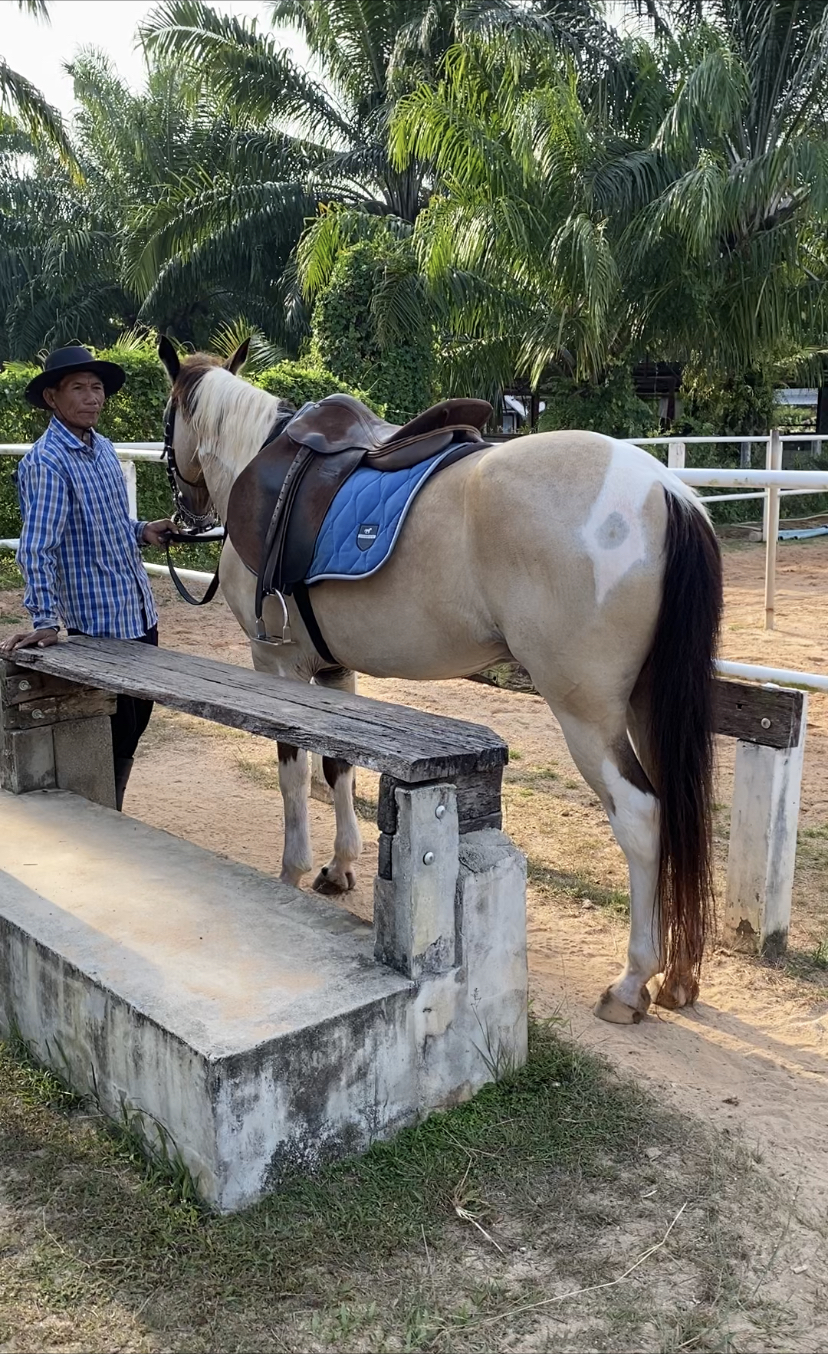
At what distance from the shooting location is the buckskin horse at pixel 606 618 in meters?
2.75

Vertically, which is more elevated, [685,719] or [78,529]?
[78,529]

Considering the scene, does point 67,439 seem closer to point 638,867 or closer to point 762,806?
point 638,867

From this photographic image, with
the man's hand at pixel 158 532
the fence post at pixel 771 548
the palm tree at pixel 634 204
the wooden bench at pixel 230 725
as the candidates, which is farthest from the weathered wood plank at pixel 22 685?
the palm tree at pixel 634 204

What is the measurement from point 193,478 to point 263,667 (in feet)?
2.89

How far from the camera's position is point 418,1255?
1938 millimetres

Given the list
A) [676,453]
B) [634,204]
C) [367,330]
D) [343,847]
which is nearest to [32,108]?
[367,330]

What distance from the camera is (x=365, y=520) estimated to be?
3.23 meters

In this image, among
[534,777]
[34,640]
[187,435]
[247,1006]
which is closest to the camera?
[247,1006]

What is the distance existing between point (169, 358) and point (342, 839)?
1929 mm

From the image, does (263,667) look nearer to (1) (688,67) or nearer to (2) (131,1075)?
(2) (131,1075)

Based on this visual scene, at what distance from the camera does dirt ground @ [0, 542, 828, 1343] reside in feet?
8.19

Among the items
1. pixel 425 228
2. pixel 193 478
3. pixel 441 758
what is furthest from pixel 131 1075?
pixel 425 228

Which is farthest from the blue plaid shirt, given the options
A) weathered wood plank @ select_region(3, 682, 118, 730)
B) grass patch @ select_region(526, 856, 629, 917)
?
grass patch @ select_region(526, 856, 629, 917)

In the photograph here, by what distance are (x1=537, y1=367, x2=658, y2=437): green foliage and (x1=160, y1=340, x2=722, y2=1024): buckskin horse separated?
1194 cm
